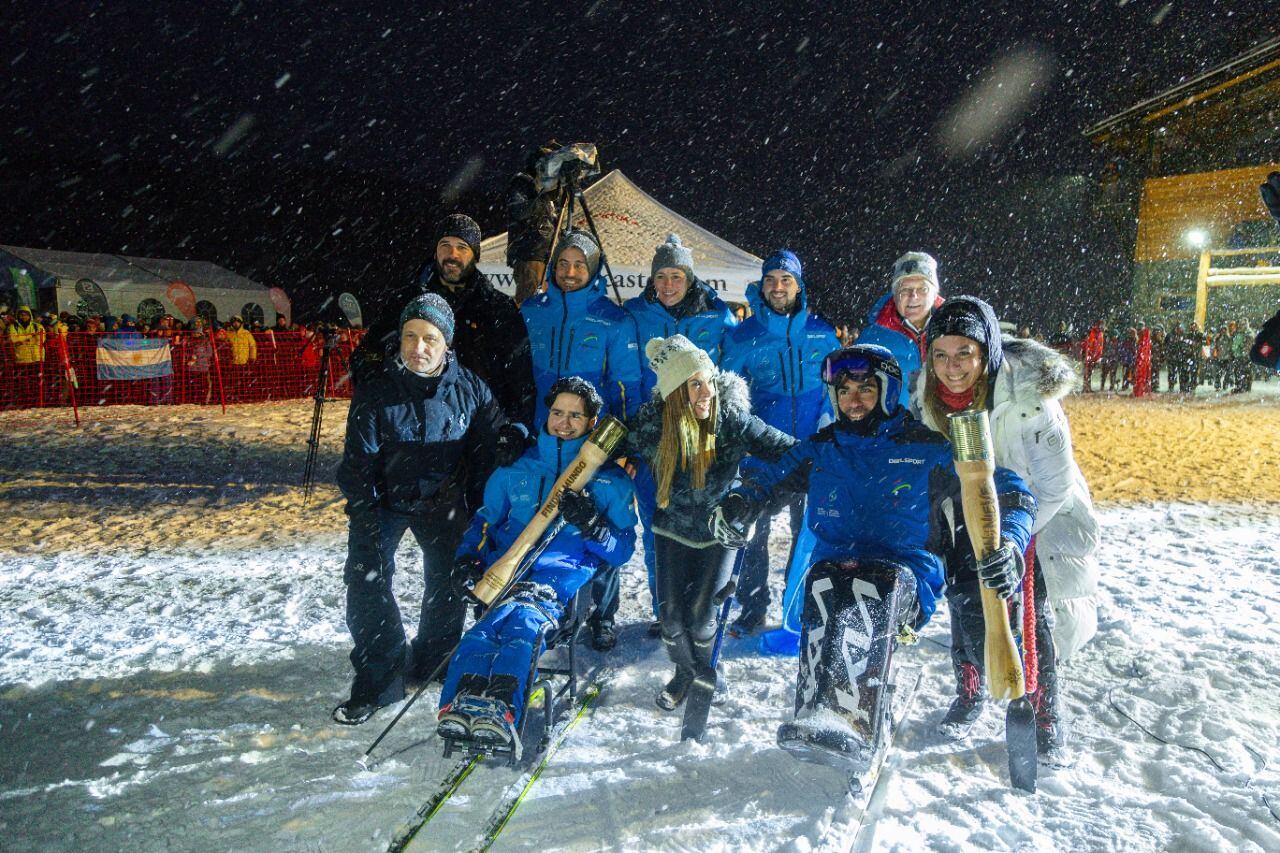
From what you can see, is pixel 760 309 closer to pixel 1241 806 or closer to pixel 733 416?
pixel 733 416

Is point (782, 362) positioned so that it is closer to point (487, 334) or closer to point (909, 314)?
point (909, 314)

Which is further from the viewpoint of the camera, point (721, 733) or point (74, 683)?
point (74, 683)

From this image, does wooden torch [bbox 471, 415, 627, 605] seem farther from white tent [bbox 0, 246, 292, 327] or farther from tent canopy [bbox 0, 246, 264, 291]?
tent canopy [bbox 0, 246, 264, 291]

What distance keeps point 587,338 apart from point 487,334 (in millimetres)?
517

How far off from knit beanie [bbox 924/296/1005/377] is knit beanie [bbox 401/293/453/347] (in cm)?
195

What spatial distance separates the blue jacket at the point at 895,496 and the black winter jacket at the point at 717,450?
0.30 m

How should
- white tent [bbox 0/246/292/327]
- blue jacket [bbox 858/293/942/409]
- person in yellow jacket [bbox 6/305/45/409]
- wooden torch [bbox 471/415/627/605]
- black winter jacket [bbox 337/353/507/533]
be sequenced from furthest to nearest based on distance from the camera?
white tent [bbox 0/246/292/327] → person in yellow jacket [bbox 6/305/45/409] → blue jacket [bbox 858/293/942/409] → black winter jacket [bbox 337/353/507/533] → wooden torch [bbox 471/415/627/605]

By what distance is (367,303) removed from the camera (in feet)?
107

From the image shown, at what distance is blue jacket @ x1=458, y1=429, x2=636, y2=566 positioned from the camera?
10.4 feet

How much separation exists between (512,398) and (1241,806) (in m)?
3.30

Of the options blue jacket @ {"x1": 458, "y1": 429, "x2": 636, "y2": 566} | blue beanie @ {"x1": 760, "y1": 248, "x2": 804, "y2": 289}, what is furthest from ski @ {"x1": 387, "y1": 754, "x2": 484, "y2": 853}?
blue beanie @ {"x1": 760, "y1": 248, "x2": 804, "y2": 289}

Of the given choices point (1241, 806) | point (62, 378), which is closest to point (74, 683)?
point (1241, 806)

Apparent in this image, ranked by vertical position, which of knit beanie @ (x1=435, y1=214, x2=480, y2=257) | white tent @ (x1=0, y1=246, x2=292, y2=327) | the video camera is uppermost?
white tent @ (x1=0, y1=246, x2=292, y2=327)

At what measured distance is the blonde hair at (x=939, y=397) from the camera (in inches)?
107
